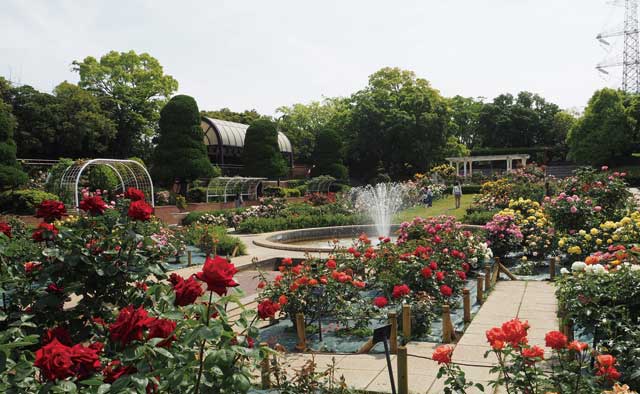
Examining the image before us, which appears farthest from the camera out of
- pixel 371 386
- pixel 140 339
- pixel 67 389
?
pixel 371 386

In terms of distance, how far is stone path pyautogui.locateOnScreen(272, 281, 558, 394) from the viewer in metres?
4.23

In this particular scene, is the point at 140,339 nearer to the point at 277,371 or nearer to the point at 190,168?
the point at 277,371

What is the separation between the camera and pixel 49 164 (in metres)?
25.0

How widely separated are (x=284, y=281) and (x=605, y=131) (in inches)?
1535

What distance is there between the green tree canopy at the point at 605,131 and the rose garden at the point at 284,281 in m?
16.3

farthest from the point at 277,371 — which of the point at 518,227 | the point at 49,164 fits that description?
the point at 49,164

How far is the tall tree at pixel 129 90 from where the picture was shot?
1320 inches

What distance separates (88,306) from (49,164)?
25.4 m

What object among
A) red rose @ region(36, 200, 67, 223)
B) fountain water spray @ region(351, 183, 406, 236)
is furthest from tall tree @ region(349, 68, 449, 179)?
red rose @ region(36, 200, 67, 223)

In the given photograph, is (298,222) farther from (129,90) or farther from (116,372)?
(129,90)

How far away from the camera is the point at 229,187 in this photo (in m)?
27.3

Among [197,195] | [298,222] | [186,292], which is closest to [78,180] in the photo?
[298,222]

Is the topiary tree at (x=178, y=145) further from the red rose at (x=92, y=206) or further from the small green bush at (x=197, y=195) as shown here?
the red rose at (x=92, y=206)

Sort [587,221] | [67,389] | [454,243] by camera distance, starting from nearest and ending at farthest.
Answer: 1. [67,389]
2. [454,243]
3. [587,221]
